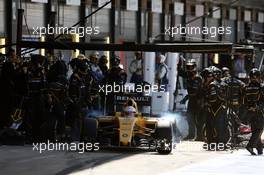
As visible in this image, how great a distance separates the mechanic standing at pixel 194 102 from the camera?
18.3 metres

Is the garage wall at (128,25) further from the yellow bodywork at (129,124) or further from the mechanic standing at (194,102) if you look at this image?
the yellow bodywork at (129,124)

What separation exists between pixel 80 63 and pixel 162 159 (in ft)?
11.8

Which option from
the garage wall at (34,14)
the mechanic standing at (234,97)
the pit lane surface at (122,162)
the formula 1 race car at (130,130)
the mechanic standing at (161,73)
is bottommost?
the pit lane surface at (122,162)

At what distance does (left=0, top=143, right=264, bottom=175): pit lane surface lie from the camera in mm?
12852

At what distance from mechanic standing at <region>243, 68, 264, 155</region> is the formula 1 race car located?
1.81 meters

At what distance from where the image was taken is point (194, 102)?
725 inches

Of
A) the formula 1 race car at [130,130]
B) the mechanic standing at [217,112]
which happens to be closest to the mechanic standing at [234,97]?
the mechanic standing at [217,112]

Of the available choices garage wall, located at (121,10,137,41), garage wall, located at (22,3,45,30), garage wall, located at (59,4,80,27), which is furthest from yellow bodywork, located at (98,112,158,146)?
garage wall, located at (121,10,137,41)

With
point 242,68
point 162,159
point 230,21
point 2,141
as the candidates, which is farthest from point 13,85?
point 230,21

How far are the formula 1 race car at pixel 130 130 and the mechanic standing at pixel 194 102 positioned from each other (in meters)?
2.62

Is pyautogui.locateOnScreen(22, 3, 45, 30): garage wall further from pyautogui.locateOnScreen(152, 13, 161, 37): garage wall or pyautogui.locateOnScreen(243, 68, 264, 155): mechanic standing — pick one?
pyautogui.locateOnScreen(243, 68, 264, 155): mechanic standing

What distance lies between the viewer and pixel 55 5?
25391 millimetres

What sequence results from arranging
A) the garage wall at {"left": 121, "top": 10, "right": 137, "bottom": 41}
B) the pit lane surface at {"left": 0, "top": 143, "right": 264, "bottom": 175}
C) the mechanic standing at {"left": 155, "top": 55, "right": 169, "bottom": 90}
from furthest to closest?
1. the garage wall at {"left": 121, "top": 10, "right": 137, "bottom": 41}
2. the mechanic standing at {"left": 155, "top": 55, "right": 169, "bottom": 90}
3. the pit lane surface at {"left": 0, "top": 143, "right": 264, "bottom": 175}

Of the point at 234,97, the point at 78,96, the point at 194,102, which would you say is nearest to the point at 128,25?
the point at 194,102
